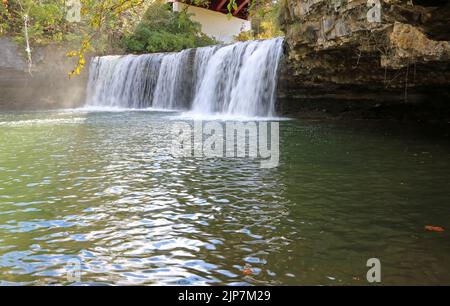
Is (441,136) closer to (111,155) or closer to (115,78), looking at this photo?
(111,155)

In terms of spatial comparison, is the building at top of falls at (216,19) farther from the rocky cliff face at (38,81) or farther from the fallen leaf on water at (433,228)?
the fallen leaf on water at (433,228)

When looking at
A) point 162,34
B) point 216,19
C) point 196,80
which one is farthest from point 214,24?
point 196,80

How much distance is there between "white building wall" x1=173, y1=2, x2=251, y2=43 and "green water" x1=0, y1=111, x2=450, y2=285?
26.2m

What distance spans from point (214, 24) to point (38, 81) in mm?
14726

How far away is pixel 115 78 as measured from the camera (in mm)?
24344

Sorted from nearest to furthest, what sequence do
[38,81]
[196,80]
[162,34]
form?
[196,80] < [38,81] < [162,34]

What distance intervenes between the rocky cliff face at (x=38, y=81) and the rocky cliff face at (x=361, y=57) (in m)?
13.9

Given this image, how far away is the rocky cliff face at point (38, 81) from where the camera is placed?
76.3 ft

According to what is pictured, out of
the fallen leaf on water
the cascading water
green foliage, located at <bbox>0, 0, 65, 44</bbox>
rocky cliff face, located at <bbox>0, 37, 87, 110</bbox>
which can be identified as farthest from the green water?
green foliage, located at <bbox>0, 0, 65, 44</bbox>

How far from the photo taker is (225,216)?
508 cm

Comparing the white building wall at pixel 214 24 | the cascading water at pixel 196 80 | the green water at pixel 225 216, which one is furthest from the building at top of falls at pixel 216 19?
the green water at pixel 225 216

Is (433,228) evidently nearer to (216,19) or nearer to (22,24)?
(22,24)
